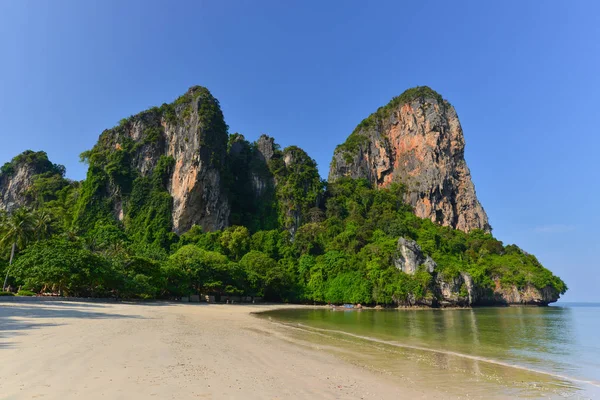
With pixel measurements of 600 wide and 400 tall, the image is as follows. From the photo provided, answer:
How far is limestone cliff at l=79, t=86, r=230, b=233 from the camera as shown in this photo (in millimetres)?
78938

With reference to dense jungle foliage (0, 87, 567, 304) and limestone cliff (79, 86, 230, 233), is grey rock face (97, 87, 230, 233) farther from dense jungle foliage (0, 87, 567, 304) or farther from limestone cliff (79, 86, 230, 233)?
dense jungle foliage (0, 87, 567, 304)

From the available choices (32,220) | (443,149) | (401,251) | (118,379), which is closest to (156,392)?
(118,379)

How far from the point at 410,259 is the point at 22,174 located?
106 metres

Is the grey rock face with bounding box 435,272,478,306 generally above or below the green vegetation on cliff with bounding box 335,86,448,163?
below

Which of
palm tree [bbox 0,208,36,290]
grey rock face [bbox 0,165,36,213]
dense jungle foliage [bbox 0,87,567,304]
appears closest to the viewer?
palm tree [bbox 0,208,36,290]

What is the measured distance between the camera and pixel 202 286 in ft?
184

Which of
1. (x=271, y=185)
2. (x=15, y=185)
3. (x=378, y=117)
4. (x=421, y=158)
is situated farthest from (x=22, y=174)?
(x=421, y=158)

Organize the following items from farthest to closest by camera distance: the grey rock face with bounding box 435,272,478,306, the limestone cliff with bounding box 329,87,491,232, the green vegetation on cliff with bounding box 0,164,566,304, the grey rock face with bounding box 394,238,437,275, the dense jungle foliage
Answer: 1. the limestone cliff with bounding box 329,87,491,232
2. the grey rock face with bounding box 394,238,437,275
3. the grey rock face with bounding box 435,272,478,306
4. the dense jungle foliage
5. the green vegetation on cliff with bounding box 0,164,566,304

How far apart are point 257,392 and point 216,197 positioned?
76607mm

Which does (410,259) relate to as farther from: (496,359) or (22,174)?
(22,174)

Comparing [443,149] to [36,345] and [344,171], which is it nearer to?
[344,171]

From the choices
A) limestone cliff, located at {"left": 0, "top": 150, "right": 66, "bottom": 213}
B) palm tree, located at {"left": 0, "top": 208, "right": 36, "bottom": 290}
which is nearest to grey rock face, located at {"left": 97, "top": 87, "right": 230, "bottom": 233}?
limestone cliff, located at {"left": 0, "top": 150, "right": 66, "bottom": 213}

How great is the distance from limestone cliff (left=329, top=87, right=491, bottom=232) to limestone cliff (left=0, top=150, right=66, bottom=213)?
271 ft

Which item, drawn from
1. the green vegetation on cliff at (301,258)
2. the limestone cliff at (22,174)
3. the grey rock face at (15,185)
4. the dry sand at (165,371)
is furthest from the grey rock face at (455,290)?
the grey rock face at (15,185)
